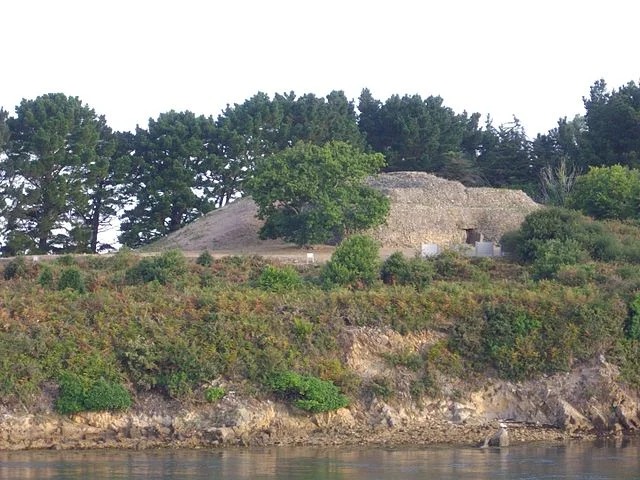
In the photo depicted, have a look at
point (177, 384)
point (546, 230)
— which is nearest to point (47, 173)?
point (546, 230)

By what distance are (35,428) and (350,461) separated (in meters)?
8.34

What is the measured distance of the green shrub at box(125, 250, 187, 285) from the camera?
45.5m

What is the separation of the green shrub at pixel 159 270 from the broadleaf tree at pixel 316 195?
1053 cm

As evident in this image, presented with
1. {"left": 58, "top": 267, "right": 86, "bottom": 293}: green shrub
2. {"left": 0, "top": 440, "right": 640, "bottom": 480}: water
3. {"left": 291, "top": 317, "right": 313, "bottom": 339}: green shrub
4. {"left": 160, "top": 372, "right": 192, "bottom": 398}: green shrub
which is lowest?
{"left": 0, "top": 440, "right": 640, "bottom": 480}: water

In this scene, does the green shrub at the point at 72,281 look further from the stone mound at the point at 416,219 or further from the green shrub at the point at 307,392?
the stone mound at the point at 416,219

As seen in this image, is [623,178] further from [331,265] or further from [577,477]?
[577,477]

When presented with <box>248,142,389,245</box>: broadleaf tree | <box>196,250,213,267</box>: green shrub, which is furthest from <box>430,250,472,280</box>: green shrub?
<box>196,250,213,267</box>: green shrub

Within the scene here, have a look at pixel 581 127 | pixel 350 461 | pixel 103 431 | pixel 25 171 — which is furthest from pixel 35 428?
pixel 581 127

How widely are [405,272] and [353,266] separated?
1928 mm

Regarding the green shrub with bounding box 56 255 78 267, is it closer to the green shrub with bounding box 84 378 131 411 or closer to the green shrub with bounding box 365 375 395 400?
the green shrub with bounding box 84 378 131 411

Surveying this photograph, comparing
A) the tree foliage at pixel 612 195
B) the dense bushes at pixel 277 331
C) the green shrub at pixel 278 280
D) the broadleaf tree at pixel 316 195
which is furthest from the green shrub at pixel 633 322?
the tree foliage at pixel 612 195

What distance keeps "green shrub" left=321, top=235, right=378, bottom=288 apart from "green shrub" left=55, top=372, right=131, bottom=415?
1160 centimetres

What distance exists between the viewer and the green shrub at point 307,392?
116 feet

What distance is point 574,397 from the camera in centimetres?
3725
